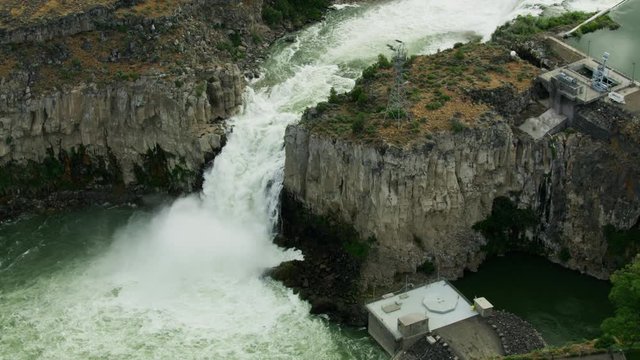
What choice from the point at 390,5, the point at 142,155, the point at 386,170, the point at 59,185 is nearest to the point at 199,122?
the point at 142,155

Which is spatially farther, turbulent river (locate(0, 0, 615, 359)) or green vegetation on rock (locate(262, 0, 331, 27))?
green vegetation on rock (locate(262, 0, 331, 27))

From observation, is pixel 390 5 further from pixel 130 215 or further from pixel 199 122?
pixel 130 215

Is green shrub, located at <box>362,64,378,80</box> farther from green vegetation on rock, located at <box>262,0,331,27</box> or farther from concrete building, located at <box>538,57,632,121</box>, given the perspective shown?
green vegetation on rock, located at <box>262,0,331,27</box>

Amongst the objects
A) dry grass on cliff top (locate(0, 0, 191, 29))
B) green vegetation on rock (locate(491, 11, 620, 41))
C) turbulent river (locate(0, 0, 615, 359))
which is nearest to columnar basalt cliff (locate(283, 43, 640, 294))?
turbulent river (locate(0, 0, 615, 359))

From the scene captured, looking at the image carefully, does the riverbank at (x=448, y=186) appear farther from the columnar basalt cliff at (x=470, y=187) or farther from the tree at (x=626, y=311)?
the tree at (x=626, y=311)

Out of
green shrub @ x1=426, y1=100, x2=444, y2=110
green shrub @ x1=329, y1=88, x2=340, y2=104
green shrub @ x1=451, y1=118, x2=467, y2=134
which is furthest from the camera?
green shrub @ x1=329, y1=88, x2=340, y2=104

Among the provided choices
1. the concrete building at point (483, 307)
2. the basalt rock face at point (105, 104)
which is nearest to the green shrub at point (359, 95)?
the basalt rock face at point (105, 104)

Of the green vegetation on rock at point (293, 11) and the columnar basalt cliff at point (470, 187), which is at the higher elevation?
the green vegetation on rock at point (293, 11)
